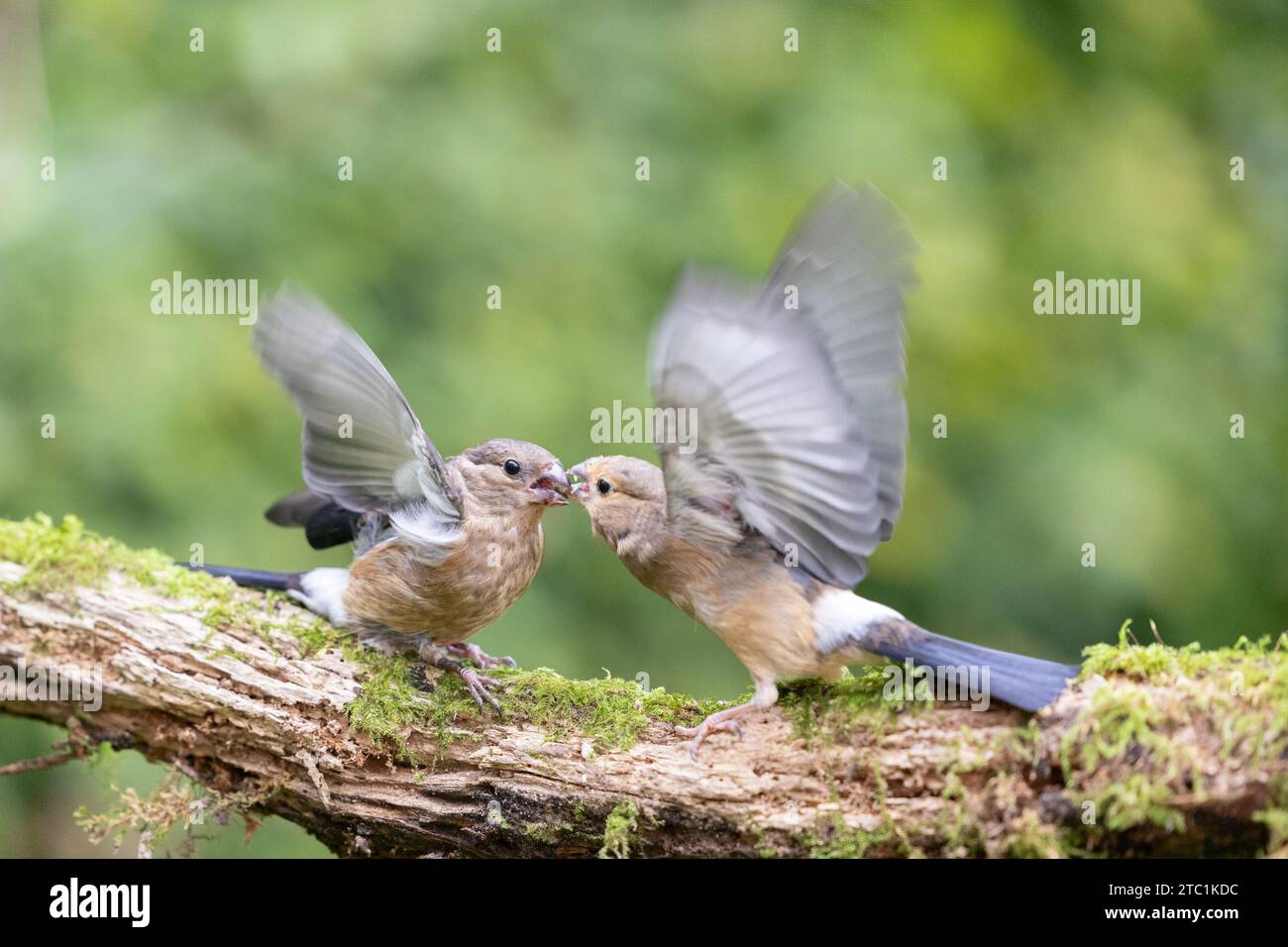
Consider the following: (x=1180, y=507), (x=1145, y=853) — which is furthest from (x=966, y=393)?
(x=1145, y=853)

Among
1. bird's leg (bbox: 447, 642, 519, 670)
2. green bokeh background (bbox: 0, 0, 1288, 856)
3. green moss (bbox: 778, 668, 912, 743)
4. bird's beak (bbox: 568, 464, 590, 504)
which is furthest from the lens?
green bokeh background (bbox: 0, 0, 1288, 856)

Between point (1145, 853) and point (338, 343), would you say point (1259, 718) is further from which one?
point (338, 343)

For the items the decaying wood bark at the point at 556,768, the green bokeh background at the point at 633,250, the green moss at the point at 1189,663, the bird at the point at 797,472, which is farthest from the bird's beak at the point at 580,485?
→ the green moss at the point at 1189,663

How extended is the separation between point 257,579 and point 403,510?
0.64 meters

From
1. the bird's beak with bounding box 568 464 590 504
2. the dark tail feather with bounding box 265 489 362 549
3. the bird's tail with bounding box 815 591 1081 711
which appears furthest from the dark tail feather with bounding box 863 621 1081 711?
the dark tail feather with bounding box 265 489 362 549

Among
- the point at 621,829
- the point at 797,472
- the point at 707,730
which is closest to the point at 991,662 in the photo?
the point at 797,472

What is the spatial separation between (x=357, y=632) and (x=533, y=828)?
100 cm

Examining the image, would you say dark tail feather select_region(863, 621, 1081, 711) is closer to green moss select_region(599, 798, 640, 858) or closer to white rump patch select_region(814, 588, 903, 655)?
white rump patch select_region(814, 588, 903, 655)

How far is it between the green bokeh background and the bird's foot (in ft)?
5.82

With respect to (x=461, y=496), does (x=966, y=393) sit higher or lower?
higher

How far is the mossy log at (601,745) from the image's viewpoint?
120 inches

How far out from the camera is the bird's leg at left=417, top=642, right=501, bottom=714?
3855 mm

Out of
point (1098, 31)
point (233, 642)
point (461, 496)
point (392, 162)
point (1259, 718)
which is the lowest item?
point (1259, 718)

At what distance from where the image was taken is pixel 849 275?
12.0ft
